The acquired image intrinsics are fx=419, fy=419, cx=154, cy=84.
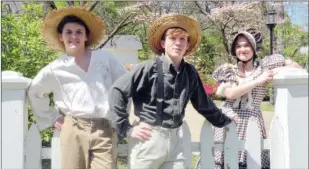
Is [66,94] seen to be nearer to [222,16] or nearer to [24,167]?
[24,167]

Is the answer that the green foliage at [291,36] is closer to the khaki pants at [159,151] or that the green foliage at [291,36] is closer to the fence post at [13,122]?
the khaki pants at [159,151]

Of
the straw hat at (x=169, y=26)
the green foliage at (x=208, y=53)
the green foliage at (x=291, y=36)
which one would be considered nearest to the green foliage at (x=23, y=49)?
the straw hat at (x=169, y=26)

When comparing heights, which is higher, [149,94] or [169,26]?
[169,26]

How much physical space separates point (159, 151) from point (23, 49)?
2.53 m

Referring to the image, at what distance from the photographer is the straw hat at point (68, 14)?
7.19 ft

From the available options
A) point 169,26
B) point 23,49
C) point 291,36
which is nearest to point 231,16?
point 291,36

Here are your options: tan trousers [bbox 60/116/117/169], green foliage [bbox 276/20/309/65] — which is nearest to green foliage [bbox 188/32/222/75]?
green foliage [bbox 276/20/309/65]

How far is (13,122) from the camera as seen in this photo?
6.81ft

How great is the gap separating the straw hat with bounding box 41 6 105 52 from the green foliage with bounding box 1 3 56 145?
5.28 feet

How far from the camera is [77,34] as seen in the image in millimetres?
2174

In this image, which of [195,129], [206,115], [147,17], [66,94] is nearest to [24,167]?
[66,94]

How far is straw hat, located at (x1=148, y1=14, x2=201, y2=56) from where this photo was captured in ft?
6.75

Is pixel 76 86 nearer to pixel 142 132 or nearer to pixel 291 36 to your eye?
pixel 142 132

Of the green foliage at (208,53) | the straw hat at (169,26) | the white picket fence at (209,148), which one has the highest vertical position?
the green foliage at (208,53)
